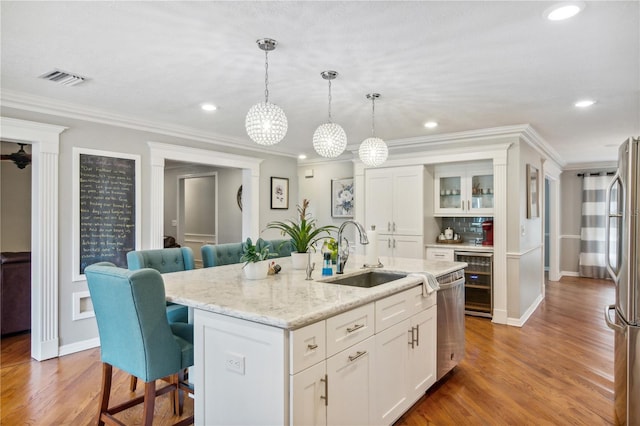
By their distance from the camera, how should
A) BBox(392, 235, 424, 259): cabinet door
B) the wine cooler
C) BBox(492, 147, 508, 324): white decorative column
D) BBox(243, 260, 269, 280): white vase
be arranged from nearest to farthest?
BBox(243, 260, 269, 280): white vase
BBox(492, 147, 508, 324): white decorative column
the wine cooler
BBox(392, 235, 424, 259): cabinet door

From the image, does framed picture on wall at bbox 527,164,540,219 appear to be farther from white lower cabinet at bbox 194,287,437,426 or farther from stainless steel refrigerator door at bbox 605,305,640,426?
white lower cabinet at bbox 194,287,437,426

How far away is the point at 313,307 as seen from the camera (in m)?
1.80

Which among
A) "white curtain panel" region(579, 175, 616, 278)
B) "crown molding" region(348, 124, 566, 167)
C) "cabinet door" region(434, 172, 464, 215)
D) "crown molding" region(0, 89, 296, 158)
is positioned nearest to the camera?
"crown molding" region(0, 89, 296, 158)

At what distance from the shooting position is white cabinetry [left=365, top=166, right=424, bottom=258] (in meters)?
5.38

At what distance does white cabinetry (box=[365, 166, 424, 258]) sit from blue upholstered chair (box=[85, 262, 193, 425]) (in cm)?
386

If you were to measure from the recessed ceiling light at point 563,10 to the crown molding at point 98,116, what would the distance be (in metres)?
3.83

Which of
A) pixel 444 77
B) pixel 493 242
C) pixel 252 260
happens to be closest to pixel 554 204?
pixel 493 242

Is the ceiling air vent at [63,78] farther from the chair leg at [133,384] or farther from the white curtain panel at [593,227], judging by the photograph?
the white curtain panel at [593,227]

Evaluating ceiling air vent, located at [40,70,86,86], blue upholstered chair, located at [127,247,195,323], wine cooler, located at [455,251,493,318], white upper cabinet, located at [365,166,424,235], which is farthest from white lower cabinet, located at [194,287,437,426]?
white upper cabinet, located at [365,166,424,235]

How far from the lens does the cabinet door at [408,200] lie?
536 centimetres

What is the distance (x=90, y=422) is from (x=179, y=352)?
1.03 meters

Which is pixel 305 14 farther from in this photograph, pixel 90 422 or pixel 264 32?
pixel 90 422

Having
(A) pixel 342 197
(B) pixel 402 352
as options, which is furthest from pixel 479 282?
(B) pixel 402 352

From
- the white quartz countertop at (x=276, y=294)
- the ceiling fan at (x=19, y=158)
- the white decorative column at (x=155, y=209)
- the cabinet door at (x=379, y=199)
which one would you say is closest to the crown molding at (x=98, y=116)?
the white decorative column at (x=155, y=209)
